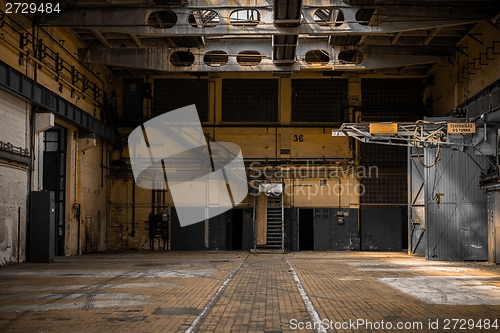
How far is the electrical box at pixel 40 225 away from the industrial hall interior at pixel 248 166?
0.07m

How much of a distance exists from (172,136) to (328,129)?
26.8 ft

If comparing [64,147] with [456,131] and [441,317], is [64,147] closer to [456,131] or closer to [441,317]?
[456,131]

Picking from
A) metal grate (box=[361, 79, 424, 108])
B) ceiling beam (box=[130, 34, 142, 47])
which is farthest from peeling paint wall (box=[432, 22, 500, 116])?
ceiling beam (box=[130, 34, 142, 47])

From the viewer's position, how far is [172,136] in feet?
102

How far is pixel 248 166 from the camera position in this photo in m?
31.8

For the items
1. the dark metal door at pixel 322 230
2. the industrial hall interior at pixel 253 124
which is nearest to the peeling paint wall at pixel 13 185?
the industrial hall interior at pixel 253 124

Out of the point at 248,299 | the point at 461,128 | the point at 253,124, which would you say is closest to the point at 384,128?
the point at 461,128

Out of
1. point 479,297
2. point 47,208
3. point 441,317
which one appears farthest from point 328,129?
point 441,317

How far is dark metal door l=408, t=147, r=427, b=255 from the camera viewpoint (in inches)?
1059

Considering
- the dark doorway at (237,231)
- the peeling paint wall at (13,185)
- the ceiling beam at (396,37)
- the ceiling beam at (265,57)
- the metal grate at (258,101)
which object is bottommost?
the dark doorway at (237,231)

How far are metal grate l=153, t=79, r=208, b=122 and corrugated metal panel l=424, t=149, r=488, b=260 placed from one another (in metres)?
12.9

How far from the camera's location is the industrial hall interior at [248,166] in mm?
12312

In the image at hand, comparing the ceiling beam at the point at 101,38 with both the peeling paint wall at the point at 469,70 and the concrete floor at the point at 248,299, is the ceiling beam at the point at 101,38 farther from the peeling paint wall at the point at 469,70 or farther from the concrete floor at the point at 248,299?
the peeling paint wall at the point at 469,70

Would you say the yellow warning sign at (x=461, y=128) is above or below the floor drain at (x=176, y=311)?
above
